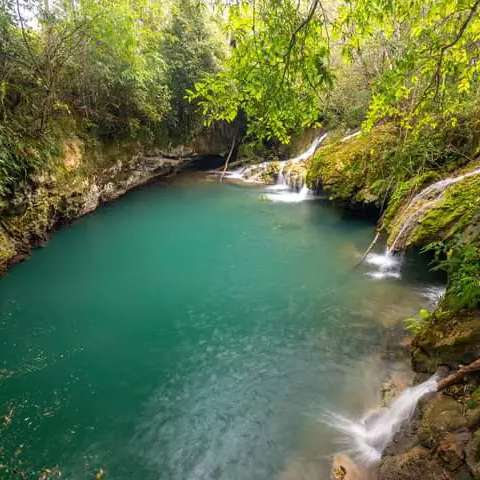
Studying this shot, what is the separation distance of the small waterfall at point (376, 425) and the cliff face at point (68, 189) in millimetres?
8163

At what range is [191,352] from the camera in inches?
235

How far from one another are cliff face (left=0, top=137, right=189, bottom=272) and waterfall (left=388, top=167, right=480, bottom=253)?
9106 millimetres

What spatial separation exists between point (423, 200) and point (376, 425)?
5.10 meters

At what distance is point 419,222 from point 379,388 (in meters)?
3.54

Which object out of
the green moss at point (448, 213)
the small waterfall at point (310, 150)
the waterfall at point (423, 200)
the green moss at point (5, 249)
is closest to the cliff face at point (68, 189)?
the green moss at point (5, 249)

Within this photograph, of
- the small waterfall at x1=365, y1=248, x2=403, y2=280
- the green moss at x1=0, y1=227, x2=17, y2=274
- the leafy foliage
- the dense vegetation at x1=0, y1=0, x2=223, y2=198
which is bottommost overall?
the green moss at x1=0, y1=227, x2=17, y2=274

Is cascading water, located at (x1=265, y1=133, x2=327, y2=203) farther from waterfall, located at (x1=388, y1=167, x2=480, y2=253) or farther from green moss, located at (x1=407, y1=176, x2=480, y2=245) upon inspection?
green moss, located at (x1=407, y1=176, x2=480, y2=245)

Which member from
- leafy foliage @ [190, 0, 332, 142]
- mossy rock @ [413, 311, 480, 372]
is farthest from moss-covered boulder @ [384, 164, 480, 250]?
leafy foliage @ [190, 0, 332, 142]

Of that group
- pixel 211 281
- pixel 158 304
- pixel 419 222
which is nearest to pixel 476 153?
pixel 419 222

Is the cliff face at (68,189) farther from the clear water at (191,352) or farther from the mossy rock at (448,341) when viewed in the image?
the mossy rock at (448,341)

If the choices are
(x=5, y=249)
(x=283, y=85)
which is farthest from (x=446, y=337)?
(x=5, y=249)

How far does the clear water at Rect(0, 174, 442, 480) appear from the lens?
13.9ft

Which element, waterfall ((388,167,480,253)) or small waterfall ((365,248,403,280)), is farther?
small waterfall ((365,248,403,280))

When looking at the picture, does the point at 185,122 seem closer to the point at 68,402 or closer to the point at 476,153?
the point at 476,153
